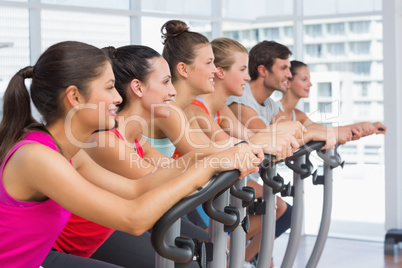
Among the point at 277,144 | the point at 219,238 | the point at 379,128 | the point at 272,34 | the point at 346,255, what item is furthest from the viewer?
the point at 272,34

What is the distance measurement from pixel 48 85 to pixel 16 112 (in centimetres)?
12

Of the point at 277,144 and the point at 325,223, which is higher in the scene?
the point at 277,144

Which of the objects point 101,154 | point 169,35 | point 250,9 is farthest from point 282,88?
point 101,154

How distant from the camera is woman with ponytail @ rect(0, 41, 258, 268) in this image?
148cm

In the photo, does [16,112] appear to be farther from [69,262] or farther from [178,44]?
[178,44]

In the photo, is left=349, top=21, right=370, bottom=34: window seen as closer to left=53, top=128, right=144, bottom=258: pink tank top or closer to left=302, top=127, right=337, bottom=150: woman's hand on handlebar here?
left=302, top=127, right=337, bottom=150: woman's hand on handlebar

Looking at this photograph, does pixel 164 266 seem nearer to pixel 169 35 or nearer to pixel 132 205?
pixel 132 205

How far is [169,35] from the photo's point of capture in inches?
119

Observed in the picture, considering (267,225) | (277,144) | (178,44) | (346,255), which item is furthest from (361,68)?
(277,144)

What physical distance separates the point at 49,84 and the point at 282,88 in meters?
2.61

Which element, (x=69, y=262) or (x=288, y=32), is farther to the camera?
(x=288, y=32)

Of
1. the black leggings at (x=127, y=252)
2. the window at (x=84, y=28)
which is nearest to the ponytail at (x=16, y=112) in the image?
the black leggings at (x=127, y=252)

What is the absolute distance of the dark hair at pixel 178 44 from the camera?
2998 mm

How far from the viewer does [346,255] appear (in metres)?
4.67
